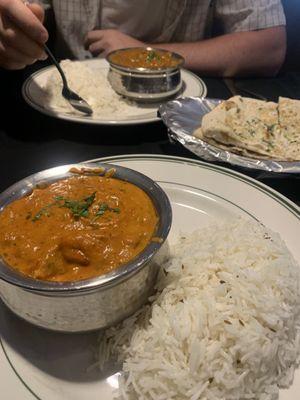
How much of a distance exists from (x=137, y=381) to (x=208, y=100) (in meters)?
1.78

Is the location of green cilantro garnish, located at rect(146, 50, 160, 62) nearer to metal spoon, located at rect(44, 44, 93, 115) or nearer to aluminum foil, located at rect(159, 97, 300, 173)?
aluminum foil, located at rect(159, 97, 300, 173)

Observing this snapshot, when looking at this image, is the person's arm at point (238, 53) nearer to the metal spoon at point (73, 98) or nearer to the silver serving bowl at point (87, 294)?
the metal spoon at point (73, 98)

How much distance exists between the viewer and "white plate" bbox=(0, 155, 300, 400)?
1.12 meters

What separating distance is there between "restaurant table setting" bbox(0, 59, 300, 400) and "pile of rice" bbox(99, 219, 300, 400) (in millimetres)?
78

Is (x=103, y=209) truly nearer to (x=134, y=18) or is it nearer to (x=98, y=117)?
(x=98, y=117)

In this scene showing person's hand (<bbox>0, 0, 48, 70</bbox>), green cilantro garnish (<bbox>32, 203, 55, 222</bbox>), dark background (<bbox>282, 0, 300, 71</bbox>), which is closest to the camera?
green cilantro garnish (<bbox>32, 203, 55, 222</bbox>)

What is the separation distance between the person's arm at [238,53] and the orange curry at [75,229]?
77.8 inches

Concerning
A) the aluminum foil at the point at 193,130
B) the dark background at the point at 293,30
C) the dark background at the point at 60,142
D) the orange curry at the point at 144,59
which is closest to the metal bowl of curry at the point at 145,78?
the orange curry at the point at 144,59

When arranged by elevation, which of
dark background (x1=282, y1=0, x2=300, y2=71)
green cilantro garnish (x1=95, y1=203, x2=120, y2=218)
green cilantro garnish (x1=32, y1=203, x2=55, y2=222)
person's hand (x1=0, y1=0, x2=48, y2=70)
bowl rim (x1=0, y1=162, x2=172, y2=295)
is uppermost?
person's hand (x1=0, y1=0, x2=48, y2=70)

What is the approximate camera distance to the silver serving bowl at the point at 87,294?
1.08 m

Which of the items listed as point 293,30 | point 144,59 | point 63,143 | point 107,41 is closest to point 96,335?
point 63,143

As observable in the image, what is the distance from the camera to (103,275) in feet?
3.63

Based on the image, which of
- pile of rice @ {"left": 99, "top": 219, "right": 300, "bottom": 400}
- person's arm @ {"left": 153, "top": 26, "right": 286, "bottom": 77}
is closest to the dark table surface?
pile of rice @ {"left": 99, "top": 219, "right": 300, "bottom": 400}

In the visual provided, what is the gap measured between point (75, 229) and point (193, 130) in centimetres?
120
